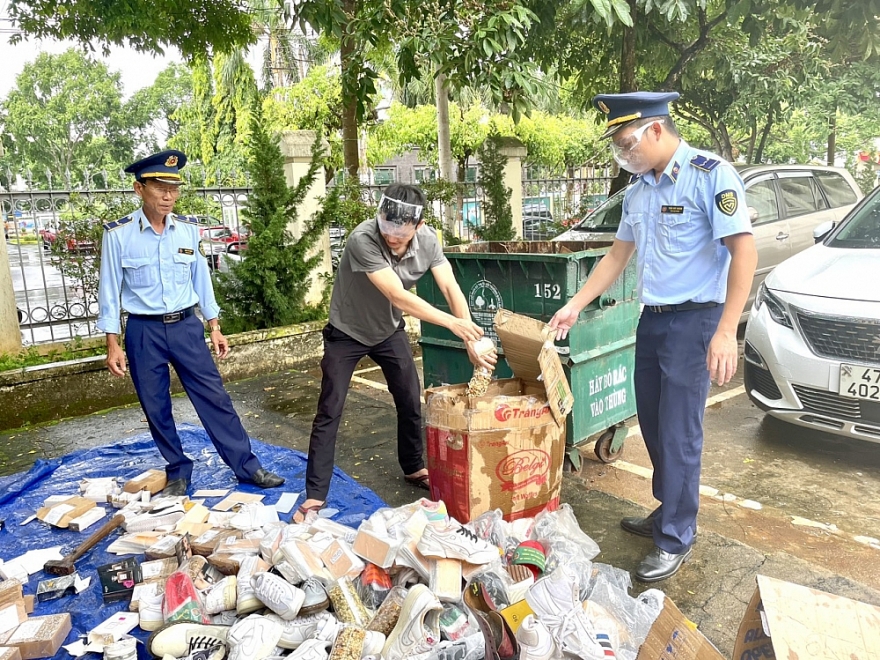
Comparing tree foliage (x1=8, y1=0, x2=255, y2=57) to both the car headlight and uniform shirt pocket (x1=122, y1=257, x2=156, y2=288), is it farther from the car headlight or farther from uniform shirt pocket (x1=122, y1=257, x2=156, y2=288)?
the car headlight

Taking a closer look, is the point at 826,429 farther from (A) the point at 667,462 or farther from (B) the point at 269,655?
(B) the point at 269,655

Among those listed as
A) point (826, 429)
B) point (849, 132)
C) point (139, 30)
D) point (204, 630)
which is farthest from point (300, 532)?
point (849, 132)

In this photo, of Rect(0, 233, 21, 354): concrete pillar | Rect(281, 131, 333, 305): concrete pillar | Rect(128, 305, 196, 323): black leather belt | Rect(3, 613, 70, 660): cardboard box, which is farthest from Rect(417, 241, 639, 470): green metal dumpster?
Rect(0, 233, 21, 354): concrete pillar

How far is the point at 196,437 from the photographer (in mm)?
4969

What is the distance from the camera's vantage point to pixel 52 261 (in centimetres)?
607

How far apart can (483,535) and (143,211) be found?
2.58m

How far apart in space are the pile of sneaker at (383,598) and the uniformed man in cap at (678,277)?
1.95ft

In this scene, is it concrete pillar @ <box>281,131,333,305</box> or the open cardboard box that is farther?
concrete pillar @ <box>281,131,333,305</box>

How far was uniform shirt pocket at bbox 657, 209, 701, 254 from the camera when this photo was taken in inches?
112

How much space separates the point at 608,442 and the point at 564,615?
214 centimetres

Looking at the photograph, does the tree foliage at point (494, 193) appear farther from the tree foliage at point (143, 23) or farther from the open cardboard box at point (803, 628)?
the open cardboard box at point (803, 628)

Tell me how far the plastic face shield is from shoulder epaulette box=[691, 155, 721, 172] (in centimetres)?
124

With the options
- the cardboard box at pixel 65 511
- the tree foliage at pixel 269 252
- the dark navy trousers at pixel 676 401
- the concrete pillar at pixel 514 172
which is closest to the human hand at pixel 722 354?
the dark navy trousers at pixel 676 401

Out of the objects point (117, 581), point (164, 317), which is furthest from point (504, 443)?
point (164, 317)
